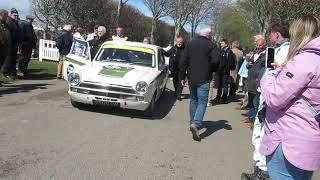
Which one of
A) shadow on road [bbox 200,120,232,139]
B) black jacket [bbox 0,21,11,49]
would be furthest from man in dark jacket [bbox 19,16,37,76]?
shadow on road [bbox 200,120,232,139]

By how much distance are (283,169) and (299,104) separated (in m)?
0.45

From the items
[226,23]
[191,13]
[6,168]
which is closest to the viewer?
[6,168]

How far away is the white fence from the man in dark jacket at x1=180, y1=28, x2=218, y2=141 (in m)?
15.7

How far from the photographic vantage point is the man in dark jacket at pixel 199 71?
905 cm

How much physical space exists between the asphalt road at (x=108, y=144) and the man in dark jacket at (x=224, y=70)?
275cm

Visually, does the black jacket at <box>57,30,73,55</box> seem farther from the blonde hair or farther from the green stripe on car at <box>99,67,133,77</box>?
the blonde hair

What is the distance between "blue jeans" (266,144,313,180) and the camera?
3.49 m

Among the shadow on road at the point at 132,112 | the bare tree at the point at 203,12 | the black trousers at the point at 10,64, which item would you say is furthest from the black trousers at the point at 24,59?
the bare tree at the point at 203,12

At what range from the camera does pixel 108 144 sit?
800 centimetres

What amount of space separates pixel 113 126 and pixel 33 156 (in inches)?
108

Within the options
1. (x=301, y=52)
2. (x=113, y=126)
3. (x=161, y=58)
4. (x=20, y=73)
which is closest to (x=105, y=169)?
(x=113, y=126)

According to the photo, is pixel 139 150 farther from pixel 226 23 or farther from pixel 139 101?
pixel 226 23

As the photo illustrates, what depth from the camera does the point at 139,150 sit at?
7.83 metres

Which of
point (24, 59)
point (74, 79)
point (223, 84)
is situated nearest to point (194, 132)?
point (74, 79)
